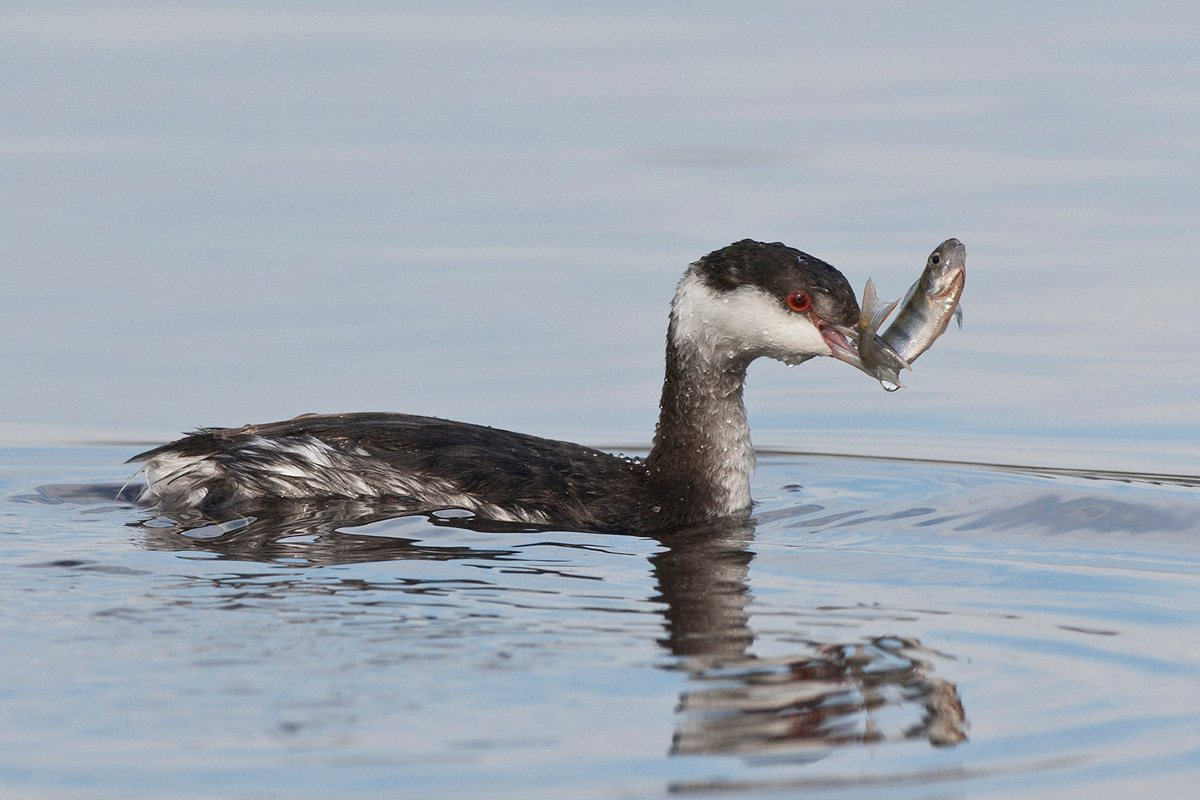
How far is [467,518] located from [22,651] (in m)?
2.84

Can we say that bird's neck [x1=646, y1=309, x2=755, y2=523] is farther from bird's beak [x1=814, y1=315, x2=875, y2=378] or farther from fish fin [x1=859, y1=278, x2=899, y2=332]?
fish fin [x1=859, y1=278, x2=899, y2=332]

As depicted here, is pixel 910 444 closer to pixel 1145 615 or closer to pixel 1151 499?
pixel 1151 499

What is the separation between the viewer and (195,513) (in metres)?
9.27

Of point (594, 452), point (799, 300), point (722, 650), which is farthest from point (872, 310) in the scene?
point (722, 650)

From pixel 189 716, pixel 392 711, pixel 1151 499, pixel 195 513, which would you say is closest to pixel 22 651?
→ pixel 189 716

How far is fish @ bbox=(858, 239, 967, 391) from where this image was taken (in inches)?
360

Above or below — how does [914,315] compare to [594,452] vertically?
above

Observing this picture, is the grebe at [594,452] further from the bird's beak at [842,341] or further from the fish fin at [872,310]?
the fish fin at [872,310]

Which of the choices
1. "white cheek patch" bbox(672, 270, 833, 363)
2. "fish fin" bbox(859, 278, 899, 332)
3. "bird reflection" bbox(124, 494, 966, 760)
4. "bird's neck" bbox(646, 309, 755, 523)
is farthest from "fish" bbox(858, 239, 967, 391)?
"bird reflection" bbox(124, 494, 966, 760)

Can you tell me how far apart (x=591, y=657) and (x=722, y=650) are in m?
0.51

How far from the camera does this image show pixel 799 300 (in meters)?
9.44

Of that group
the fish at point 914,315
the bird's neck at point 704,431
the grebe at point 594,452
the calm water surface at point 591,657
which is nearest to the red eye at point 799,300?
the grebe at point 594,452

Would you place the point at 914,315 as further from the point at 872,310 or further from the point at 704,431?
the point at 704,431

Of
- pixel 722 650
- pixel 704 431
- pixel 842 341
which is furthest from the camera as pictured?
pixel 704 431
